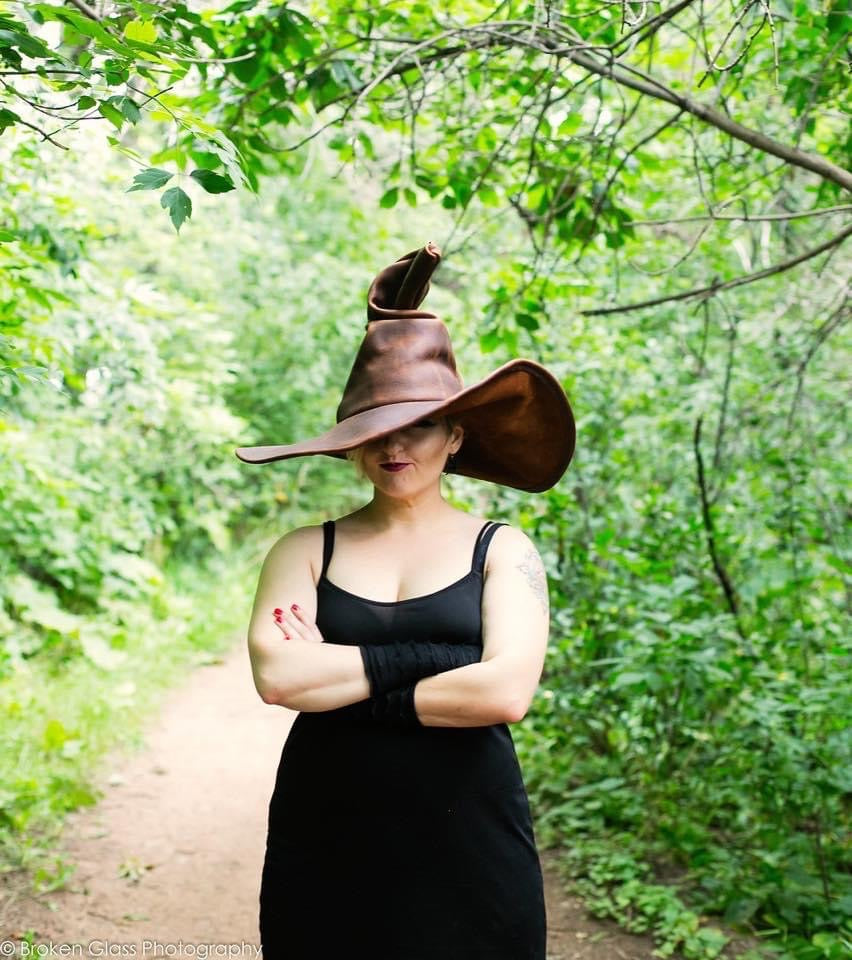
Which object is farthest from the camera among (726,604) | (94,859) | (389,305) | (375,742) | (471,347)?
(471,347)

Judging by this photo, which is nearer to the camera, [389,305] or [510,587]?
[510,587]

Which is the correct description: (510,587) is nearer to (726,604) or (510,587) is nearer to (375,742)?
(375,742)

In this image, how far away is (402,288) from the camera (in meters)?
2.39

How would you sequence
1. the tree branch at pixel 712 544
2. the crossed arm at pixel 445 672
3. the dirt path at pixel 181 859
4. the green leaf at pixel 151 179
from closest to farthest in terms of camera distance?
1. the green leaf at pixel 151 179
2. the crossed arm at pixel 445 672
3. the dirt path at pixel 181 859
4. the tree branch at pixel 712 544

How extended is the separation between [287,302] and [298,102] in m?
7.61

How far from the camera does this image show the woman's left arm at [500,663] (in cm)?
213

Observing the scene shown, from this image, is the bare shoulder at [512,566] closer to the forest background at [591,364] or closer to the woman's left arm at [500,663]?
the woman's left arm at [500,663]

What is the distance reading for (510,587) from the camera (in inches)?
90.2

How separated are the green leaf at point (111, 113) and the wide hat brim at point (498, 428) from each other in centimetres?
72

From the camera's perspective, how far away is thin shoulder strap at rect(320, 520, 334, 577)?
7.82 ft

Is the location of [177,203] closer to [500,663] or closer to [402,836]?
[500,663]

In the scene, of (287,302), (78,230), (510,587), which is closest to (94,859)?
(78,230)

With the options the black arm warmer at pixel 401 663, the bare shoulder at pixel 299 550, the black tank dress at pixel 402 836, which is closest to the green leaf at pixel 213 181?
the bare shoulder at pixel 299 550

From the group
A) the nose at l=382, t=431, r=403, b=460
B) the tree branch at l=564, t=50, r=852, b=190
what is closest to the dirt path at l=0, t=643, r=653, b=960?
the nose at l=382, t=431, r=403, b=460
